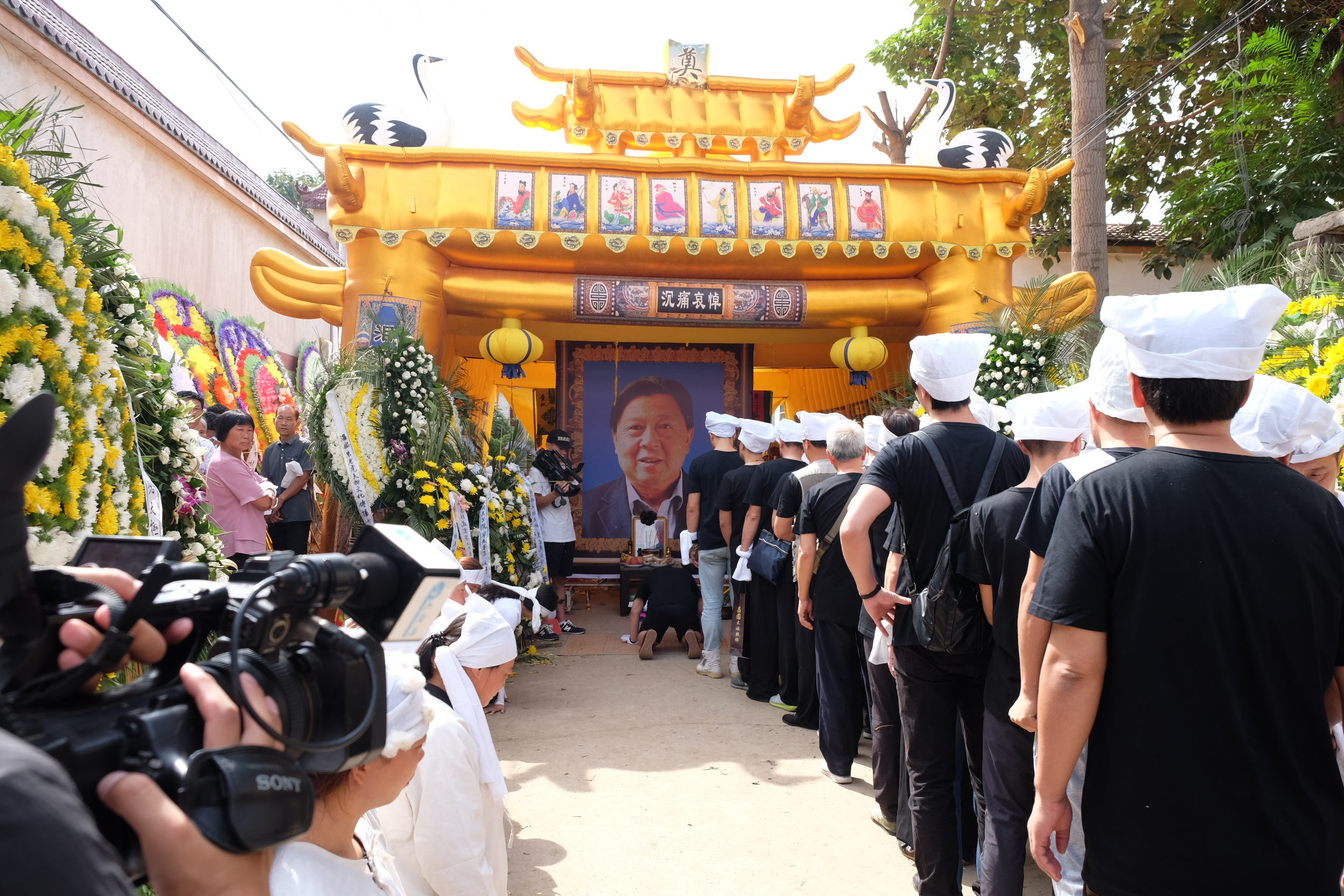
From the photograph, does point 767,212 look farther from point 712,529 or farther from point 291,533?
point 291,533

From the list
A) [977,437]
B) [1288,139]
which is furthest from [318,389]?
[1288,139]

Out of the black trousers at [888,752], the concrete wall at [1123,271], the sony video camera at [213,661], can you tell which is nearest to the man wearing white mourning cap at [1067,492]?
the black trousers at [888,752]

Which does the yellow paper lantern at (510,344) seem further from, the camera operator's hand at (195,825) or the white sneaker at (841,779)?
the camera operator's hand at (195,825)

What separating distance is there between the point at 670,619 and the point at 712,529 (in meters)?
0.92

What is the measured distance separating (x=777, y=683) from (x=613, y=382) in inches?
200

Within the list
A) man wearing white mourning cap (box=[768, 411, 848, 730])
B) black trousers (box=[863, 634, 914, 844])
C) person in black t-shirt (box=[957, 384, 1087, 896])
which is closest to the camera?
person in black t-shirt (box=[957, 384, 1087, 896])

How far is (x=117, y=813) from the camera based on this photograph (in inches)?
30.0

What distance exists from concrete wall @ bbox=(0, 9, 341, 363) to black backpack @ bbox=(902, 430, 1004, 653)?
21.7 feet

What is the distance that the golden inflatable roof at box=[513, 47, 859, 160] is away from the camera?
836cm

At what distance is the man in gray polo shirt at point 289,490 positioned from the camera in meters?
6.43

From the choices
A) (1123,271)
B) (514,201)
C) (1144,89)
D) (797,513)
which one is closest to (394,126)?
(514,201)

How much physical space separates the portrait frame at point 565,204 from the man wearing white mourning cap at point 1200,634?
6.20m

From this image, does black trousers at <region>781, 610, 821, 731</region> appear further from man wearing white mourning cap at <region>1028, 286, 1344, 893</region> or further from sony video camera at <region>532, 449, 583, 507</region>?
man wearing white mourning cap at <region>1028, 286, 1344, 893</region>

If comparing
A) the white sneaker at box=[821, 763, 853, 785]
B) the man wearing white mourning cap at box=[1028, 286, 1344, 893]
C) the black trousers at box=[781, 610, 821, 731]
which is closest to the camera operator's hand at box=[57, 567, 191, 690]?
the man wearing white mourning cap at box=[1028, 286, 1344, 893]
